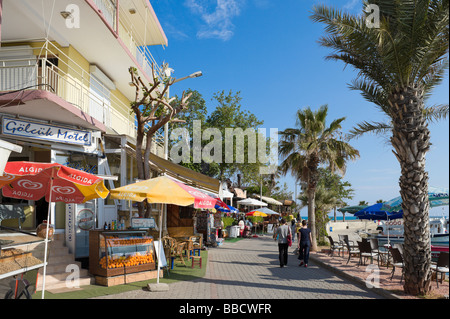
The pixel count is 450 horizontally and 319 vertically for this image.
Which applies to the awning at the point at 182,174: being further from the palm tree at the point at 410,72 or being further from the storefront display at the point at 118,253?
the palm tree at the point at 410,72

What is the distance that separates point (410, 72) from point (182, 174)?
9.10 m

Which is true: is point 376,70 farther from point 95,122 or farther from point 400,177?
point 95,122

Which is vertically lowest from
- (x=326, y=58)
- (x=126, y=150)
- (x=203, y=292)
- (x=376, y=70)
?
(x=203, y=292)

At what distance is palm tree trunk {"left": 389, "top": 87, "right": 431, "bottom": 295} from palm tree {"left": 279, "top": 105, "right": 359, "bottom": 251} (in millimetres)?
10312

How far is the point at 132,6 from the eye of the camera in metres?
17.6

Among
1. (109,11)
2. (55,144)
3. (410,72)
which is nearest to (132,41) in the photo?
(109,11)

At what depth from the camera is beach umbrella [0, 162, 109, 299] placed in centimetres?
679

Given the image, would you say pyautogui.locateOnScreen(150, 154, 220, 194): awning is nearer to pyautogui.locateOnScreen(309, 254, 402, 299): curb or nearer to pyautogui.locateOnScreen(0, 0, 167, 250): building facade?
pyautogui.locateOnScreen(0, 0, 167, 250): building facade

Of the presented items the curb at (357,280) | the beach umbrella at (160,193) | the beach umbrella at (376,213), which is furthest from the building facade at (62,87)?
the beach umbrella at (376,213)

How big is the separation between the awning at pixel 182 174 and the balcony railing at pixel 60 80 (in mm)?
2532

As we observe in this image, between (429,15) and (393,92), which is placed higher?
(429,15)

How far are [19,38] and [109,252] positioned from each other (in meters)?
8.75
